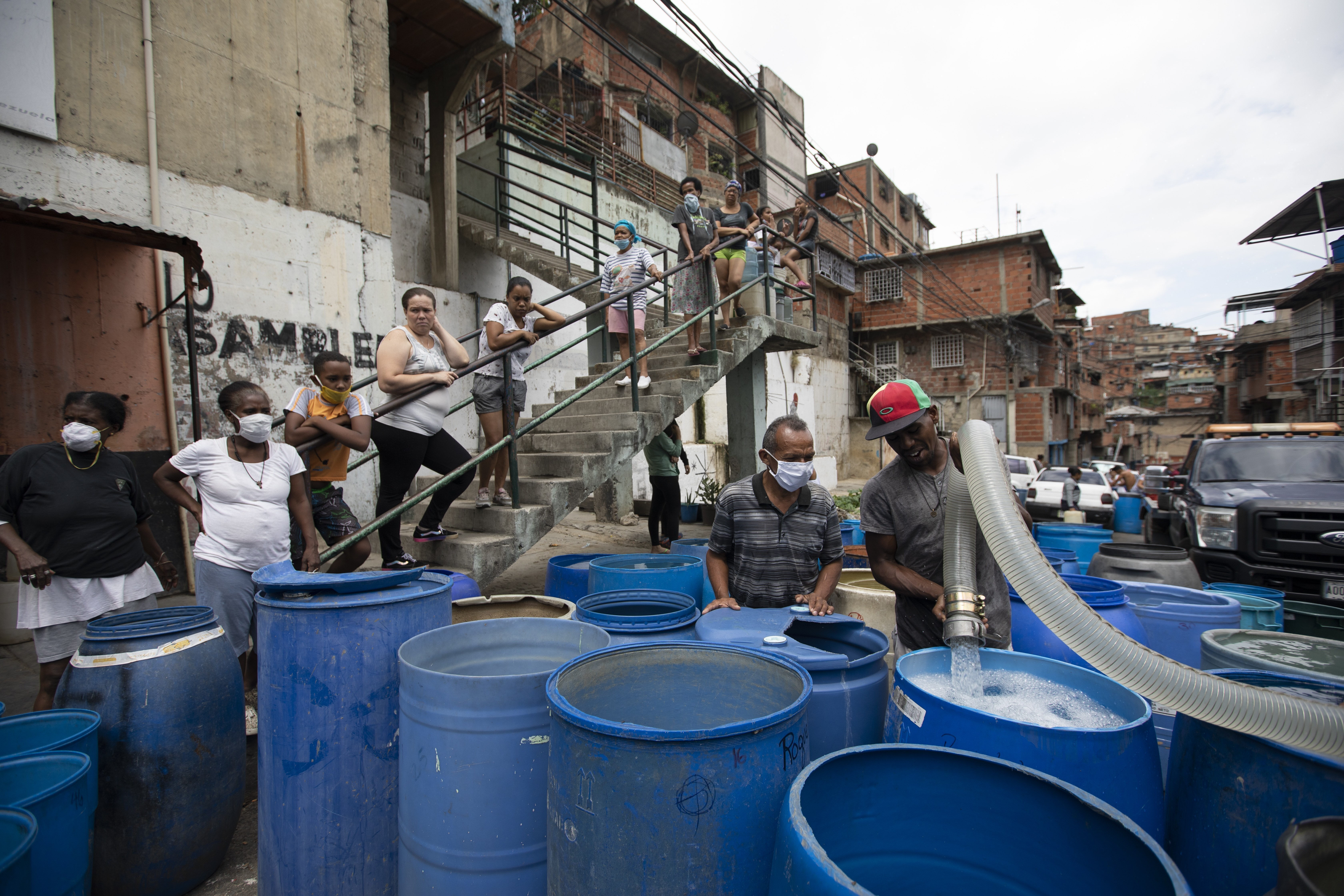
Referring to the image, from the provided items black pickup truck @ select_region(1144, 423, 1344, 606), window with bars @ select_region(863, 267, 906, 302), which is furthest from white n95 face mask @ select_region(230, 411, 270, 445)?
window with bars @ select_region(863, 267, 906, 302)

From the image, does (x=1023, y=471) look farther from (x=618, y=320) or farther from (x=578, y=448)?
(x=578, y=448)

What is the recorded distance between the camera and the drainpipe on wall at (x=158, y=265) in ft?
15.9

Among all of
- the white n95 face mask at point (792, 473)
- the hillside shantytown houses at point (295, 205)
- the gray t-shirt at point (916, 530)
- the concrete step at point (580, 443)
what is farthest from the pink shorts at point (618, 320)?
the gray t-shirt at point (916, 530)

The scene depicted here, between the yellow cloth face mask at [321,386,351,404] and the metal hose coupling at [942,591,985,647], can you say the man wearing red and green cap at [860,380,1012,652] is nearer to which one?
the metal hose coupling at [942,591,985,647]

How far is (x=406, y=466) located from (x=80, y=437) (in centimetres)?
152

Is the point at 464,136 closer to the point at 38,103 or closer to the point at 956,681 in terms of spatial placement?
the point at 38,103

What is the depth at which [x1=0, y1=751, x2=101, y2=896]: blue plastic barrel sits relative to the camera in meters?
1.62

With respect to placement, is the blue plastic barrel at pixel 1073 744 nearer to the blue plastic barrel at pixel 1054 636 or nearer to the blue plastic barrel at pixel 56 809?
the blue plastic barrel at pixel 1054 636

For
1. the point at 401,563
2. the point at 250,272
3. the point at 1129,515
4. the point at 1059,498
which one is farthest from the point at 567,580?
the point at 1059,498

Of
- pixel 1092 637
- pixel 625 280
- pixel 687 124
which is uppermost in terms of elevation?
pixel 687 124

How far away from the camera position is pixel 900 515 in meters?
2.51

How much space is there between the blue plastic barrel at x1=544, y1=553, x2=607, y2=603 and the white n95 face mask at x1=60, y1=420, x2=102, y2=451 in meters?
2.21

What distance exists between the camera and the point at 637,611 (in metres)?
2.83

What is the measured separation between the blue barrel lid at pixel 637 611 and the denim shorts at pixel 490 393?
2.09 metres
